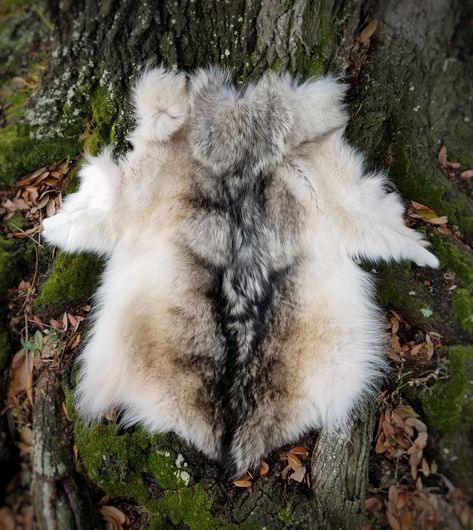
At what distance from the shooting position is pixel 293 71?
2.83 metres

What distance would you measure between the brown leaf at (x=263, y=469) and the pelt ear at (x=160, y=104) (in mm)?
2139

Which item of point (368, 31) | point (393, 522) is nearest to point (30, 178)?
point (368, 31)

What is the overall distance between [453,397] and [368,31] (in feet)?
7.90

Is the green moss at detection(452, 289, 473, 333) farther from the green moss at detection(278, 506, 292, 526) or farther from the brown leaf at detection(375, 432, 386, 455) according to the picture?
the green moss at detection(278, 506, 292, 526)

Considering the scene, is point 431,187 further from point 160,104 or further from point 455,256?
point 160,104

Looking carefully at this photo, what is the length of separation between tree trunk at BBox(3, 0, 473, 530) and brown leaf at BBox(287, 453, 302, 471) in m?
0.09

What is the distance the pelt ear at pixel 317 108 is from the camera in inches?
105

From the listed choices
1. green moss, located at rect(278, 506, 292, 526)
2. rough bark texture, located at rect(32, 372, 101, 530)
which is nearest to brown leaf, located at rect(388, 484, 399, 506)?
green moss, located at rect(278, 506, 292, 526)

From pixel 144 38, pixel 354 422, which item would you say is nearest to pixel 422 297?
pixel 354 422

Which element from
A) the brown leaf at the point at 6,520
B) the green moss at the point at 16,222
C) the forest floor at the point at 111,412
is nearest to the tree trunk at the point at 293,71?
the forest floor at the point at 111,412

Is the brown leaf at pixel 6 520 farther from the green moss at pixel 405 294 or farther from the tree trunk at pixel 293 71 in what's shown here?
the green moss at pixel 405 294

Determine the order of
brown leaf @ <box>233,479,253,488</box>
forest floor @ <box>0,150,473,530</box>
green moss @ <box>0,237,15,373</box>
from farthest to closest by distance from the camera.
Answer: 1. green moss @ <box>0,237,15,373</box>
2. brown leaf @ <box>233,479,253,488</box>
3. forest floor @ <box>0,150,473,530</box>

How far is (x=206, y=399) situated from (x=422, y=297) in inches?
60.5

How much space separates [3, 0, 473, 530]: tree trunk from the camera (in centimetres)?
275
